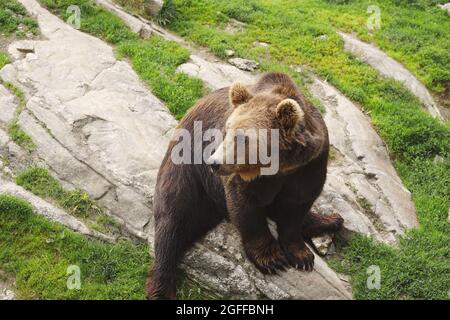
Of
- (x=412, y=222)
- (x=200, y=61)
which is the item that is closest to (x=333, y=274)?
(x=412, y=222)

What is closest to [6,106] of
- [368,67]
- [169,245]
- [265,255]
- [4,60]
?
[4,60]

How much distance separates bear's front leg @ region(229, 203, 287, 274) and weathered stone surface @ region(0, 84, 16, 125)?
179 inches

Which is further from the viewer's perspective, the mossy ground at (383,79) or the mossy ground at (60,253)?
the mossy ground at (383,79)

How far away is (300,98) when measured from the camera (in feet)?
20.1

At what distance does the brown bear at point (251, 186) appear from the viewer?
5.56 m

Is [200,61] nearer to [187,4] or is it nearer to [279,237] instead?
[187,4]

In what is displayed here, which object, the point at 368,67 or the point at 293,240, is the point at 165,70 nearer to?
the point at 368,67

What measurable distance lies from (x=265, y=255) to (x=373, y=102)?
569 cm

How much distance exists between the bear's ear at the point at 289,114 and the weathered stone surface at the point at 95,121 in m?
3.15

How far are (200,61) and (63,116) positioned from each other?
3.49 metres

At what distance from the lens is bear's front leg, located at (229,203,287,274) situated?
660cm

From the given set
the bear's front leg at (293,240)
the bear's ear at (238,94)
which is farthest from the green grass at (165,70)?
the bear's ear at (238,94)

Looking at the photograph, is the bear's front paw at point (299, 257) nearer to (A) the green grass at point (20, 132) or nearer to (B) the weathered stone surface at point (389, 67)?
(A) the green grass at point (20, 132)

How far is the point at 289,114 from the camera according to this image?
5.47 meters
